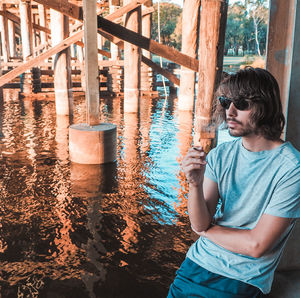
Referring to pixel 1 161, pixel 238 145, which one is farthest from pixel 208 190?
pixel 1 161

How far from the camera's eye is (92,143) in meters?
5.33

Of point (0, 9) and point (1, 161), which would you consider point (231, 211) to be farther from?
point (0, 9)

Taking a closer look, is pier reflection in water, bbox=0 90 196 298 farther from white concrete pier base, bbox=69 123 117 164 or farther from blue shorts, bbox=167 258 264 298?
blue shorts, bbox=167 258 264 298

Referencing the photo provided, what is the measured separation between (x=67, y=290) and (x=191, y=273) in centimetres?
129

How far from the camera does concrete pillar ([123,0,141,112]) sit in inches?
336

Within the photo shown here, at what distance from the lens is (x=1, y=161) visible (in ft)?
18.5

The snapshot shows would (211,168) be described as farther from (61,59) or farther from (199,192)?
(61,59)

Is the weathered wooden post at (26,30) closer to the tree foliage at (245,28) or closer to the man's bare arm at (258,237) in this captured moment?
the man's bare arm at (258,237)

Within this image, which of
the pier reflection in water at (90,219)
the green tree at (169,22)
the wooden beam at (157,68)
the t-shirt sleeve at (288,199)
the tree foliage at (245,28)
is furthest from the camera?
the green tree at (169,22)

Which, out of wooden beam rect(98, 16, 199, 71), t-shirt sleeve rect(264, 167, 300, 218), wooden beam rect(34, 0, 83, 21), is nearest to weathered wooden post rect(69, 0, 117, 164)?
wooden beam rect(34, 0, 83, 21)

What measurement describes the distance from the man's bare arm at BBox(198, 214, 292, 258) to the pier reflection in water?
1224 millimetres

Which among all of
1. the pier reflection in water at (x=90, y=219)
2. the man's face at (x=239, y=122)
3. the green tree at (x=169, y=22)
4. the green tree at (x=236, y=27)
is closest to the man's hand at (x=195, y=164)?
the man's face at (x=239, y=122)

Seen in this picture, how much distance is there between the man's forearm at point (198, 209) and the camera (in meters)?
1.56

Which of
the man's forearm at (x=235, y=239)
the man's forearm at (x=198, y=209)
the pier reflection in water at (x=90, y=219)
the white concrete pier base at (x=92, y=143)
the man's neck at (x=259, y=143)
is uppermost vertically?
the man's neck at (x=259, y=143)
